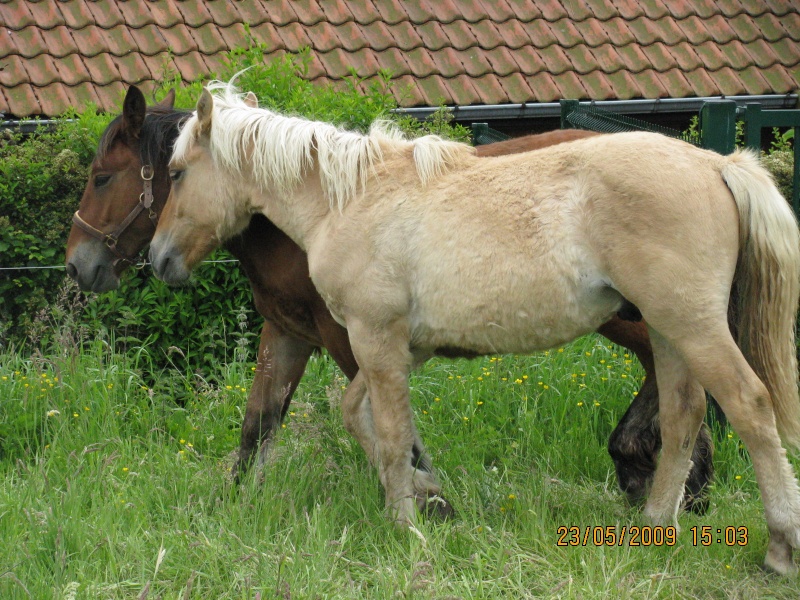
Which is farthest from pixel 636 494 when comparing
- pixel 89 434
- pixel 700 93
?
pixel 700 93

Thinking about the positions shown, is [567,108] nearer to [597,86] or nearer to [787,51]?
[597,86]

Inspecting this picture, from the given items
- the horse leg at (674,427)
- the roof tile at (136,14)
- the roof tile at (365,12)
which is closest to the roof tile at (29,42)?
the roof tile at (136,14)

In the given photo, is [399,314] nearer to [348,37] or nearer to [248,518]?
[248,518]

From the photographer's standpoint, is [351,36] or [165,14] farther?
[351,36]

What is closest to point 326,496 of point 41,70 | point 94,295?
point 94,295

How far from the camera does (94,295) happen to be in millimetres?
6082

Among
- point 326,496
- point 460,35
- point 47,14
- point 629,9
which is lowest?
point 326,496

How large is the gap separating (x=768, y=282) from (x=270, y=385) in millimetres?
2383

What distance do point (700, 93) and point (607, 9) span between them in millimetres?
1495

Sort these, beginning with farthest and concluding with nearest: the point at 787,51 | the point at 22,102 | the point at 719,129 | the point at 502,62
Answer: the point at 787,51, the point at 502,62, the point at 22,102, the point at 719,129

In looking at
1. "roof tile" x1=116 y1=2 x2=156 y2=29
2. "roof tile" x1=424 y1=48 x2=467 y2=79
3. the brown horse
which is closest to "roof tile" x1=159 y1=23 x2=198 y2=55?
"roof tile" x1=116 y1=2 x2=156 y2=29

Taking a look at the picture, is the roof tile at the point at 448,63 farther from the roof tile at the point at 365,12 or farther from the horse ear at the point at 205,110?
the horse ear at the point at 205,110

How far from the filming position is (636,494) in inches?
176

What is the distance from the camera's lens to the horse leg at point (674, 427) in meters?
3.83
